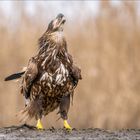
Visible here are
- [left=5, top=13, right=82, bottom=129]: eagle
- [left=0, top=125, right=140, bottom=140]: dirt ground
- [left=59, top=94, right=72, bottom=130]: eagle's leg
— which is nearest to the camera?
[left=0, top=125, right=140, bottom=140]: dirt ground

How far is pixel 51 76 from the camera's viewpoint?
30.7ft

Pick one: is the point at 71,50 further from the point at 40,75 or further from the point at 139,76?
the point at 40,75

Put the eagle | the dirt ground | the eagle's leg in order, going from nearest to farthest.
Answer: the dirt ground → the eagle → the eagle's leg

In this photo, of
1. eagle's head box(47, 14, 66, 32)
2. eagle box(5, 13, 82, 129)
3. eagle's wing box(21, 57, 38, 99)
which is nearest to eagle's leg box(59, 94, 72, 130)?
eagle box(5, 13, 82, 129)

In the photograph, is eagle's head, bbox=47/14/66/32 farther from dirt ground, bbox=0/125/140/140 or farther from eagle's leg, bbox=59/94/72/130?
dirt ground, bbox=0/125/140/140

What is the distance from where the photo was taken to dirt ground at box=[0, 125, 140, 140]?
27.3 feet

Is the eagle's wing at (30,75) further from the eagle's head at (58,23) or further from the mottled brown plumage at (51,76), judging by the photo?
the eagle's head at (58,23)

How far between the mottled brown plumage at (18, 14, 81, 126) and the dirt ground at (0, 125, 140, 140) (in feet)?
1.42

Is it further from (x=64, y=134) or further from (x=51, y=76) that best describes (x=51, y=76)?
(x=64, y=134)

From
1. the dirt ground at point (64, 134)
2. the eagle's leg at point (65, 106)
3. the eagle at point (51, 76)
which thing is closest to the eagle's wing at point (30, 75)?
the eagle at point (51, 76)

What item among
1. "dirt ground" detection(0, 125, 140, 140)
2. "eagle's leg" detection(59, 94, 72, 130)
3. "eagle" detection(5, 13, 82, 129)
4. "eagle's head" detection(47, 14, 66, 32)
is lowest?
"dirt ground" detection(0, 125, 140, 140)

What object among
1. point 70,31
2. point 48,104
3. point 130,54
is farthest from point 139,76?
point 48,104

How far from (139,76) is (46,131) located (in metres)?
6.34

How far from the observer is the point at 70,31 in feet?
49.5
